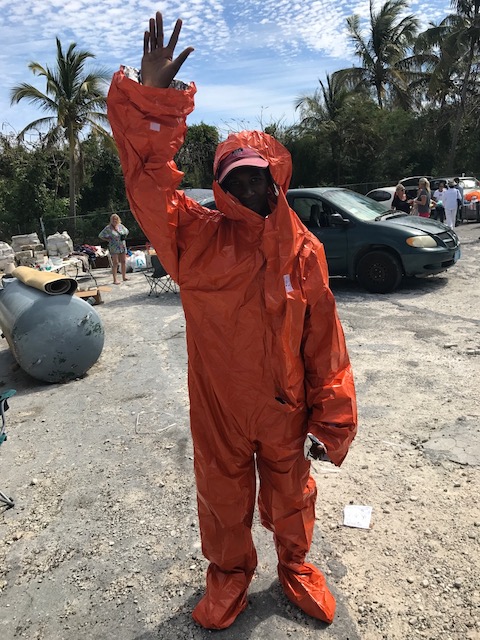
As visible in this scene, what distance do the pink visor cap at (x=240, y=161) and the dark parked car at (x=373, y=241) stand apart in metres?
6.27

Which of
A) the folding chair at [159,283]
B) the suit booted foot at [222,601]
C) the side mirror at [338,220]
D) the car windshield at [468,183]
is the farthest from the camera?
the car windshield at [468,183]

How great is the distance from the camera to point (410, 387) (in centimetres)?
451

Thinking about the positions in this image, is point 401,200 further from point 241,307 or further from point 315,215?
point 241,307

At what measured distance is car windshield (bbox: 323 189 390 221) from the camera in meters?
8.24

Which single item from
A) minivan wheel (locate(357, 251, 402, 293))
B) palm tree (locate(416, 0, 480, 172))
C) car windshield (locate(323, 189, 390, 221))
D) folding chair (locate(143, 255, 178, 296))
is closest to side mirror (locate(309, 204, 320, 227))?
car windshield (locate(323, 189, 390, 221))

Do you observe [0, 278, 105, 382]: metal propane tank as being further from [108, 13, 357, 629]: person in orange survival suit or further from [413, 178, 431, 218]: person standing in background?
[413, 178, 431, 218]: person standing in background

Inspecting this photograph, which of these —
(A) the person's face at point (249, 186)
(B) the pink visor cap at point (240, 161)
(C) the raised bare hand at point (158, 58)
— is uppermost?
(C) the raised bare hand at point (158, 58)

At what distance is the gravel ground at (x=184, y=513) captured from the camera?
7.43 ft

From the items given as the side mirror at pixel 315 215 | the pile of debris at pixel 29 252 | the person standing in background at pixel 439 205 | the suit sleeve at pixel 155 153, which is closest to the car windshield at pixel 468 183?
the person standing in background at pixel 439 205

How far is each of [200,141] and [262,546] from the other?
23618 millimetres

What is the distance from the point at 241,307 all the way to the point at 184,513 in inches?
67.2

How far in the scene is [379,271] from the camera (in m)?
7.95

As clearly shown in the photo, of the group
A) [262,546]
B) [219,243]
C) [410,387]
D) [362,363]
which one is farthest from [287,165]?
[362,363]

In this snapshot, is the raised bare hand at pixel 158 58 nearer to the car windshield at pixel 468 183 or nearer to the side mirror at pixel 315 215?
the side mirror at pixel 315 215
